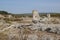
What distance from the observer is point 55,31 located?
597 inches

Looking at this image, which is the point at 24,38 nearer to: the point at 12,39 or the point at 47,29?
the point at 12,39

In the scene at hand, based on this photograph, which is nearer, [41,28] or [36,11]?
[41,28]

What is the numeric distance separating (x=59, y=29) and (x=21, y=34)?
6.22 meters

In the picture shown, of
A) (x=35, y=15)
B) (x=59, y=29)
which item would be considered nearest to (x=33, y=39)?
(x=59, y=29)

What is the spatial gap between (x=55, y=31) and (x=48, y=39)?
5.85m

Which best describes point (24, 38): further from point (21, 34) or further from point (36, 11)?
point (36, 11)

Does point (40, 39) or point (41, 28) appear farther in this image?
point (41, 28)

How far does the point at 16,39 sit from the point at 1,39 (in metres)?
3.24

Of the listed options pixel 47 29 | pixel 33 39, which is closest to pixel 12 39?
pixel 33 39

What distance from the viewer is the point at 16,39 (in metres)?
9.34

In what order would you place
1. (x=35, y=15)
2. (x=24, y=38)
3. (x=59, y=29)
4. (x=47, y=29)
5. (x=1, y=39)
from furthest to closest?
(x=35, y=15) → (x=47, y=29) → (x=59, y=29) → (x=1, y=39) → (x=24, y=38)

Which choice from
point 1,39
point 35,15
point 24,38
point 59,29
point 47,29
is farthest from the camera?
point 35,15

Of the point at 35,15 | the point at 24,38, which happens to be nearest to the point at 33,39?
→ the point at 24,38

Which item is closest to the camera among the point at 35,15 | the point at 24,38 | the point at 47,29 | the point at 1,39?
the point at 24,38
